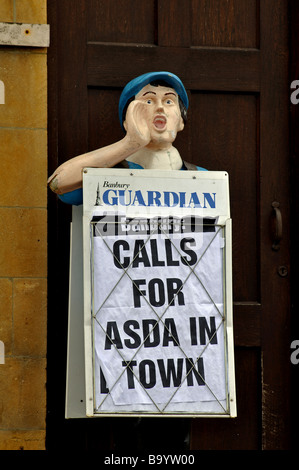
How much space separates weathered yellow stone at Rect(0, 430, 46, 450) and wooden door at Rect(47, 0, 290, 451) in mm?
188

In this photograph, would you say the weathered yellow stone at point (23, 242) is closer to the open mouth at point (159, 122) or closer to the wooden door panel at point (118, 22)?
the open mouth at point (159, 122)

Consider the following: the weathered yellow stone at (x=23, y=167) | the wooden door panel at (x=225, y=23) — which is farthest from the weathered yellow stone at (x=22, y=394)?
the wooden door panel at (x=225, y=23)

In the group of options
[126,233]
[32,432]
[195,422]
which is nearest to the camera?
[126,233]

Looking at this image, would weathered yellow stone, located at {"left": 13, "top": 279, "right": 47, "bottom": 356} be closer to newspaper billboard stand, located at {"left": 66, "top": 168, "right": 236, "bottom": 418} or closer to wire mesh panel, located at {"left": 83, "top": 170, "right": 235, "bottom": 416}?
newspaper billboard stand, located at {"left": 66, "top": 168, "right": 236, "bottom": 418}

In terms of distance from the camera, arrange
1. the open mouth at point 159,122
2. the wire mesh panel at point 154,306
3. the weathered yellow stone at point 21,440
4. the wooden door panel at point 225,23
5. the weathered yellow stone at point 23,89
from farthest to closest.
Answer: the wooden door panel at point 225,23 → the weathered yellow stone at point 23,89 → the weathered yellow stone at point 21,440 → the open mouth at point 159,122 → the wire mesh panel at point 154,306

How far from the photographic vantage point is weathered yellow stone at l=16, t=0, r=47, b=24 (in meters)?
4.32

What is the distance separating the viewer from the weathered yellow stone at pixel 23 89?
169 inches

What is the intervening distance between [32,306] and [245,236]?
1.12 metres

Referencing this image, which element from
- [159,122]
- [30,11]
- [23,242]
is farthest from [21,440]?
[30,11]

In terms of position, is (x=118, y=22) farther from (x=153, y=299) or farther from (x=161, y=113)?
(x=153, y=299)

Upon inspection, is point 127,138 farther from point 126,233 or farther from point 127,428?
point 127,428

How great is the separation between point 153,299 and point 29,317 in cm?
71

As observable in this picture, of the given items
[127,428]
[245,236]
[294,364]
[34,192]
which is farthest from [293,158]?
[127,428]
